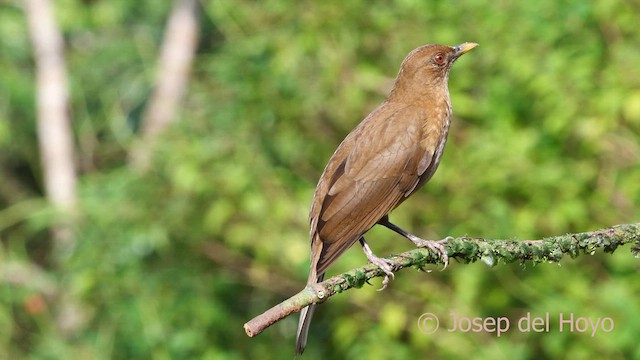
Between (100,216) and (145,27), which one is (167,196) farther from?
(145,27)

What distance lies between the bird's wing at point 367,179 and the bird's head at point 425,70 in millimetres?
402

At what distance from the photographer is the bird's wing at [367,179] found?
389cm

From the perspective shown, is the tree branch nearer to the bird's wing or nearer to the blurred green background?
the bird's wing

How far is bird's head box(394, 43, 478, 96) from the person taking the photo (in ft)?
14.6

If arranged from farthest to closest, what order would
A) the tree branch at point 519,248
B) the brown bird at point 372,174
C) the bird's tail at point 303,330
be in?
1. the brown bird at point 372,174
2. the bird's tail at point 303,330
3. the tree branch at point 519,248

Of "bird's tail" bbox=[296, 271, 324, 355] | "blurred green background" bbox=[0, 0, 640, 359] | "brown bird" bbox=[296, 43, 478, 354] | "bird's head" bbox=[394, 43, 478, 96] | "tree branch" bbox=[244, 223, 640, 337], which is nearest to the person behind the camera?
"tree branch" bbox=[244, 223, 640, 337]

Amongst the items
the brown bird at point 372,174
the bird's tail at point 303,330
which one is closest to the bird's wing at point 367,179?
the brown bird at point 372,174

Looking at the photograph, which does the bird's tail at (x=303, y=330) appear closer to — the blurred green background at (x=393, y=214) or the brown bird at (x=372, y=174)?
the brown bird at (x=372, y=174)

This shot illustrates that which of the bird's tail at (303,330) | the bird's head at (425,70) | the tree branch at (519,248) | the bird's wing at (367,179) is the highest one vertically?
the bird's head at (425,70)

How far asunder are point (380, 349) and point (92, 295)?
2.17 meters

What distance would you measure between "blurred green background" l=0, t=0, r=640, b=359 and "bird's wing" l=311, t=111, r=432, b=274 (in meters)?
1.88

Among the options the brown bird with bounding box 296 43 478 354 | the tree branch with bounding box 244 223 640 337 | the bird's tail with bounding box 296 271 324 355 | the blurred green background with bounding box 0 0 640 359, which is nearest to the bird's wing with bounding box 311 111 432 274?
the brown bird with bounding box 296 43 478 354

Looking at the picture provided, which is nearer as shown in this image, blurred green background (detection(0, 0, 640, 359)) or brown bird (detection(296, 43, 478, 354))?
brown bird (detection(296, 43, 478, 354))

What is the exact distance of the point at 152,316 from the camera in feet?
22.4
